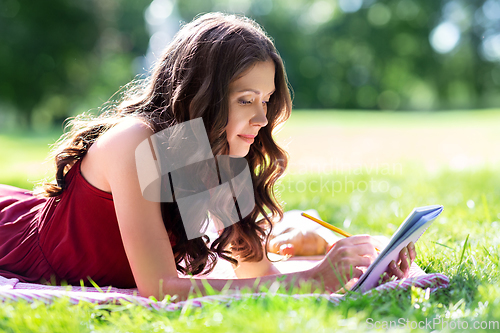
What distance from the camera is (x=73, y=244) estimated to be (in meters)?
1.91

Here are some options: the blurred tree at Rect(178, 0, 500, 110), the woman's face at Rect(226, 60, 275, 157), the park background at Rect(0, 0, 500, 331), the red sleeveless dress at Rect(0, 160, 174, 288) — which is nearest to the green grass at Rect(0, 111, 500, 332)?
the park background at Rect(0, 0, 500, 331)

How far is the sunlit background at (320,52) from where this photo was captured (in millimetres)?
22578

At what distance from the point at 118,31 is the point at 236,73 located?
27284 mm

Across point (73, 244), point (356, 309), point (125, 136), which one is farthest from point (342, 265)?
point (73, 244)

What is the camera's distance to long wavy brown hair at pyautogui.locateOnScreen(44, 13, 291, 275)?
181cm

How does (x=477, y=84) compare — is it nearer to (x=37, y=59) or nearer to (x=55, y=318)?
(x=37, y=59)

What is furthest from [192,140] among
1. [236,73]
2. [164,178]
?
[236,73]

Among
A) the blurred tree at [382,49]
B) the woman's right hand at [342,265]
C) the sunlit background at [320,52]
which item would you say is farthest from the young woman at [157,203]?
the blurred tree at [382,49]

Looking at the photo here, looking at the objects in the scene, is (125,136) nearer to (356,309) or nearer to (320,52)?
(356,309)

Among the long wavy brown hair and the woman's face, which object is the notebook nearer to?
the long wavy brown hair

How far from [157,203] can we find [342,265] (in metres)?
0.75

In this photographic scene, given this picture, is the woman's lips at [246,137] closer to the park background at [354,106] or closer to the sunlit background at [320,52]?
the park background at [354,106]

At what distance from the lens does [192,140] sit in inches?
72.5

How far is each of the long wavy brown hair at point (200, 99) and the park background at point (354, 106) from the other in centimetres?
48
